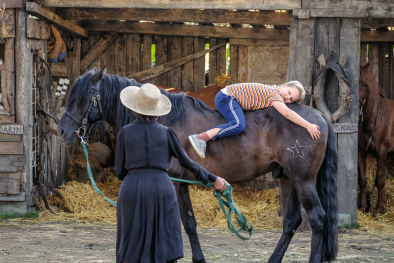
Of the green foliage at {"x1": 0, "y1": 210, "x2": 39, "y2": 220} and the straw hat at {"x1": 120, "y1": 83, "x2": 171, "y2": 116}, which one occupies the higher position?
the straw hat at {"x1": 120, "y1": 83, "x2": 171, "y2": 116}

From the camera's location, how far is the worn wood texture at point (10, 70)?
6.73 metres

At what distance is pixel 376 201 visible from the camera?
25.4 ft

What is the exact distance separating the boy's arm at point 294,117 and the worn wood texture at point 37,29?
12.9ft

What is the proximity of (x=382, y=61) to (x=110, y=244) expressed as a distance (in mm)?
5970

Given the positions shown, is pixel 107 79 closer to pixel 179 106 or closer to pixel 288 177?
pixel 179 106

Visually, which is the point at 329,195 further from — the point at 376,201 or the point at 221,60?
the point at 221,60

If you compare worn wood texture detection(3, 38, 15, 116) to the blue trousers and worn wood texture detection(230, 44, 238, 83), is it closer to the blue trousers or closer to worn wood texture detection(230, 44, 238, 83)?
the blue trousers

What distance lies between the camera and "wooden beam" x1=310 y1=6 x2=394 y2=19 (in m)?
6.29

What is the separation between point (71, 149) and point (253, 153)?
5.11 metres

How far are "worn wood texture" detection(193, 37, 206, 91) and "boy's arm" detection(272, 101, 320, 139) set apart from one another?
15.2ft

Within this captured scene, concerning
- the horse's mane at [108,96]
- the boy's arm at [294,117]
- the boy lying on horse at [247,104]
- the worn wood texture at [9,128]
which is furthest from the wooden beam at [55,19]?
the boy's arm at [294,117]

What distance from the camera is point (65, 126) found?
4.43 m

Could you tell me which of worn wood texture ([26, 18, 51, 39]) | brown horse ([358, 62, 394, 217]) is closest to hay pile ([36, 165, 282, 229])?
brown horse ([358, 62, 394, 217])

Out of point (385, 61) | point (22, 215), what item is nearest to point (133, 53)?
point (22, 215)
